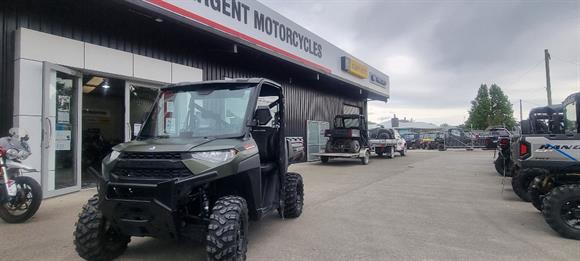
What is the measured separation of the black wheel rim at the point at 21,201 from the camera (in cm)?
571

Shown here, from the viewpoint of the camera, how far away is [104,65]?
28.9 ft

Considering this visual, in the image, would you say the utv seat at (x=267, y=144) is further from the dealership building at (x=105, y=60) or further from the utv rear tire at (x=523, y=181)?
the utv rear tire at (x=523, y=181)

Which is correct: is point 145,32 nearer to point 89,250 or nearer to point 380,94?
point 89,250

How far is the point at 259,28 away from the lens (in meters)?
13.6

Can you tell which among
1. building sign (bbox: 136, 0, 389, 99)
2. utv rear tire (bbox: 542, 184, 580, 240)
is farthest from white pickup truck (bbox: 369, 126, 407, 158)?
utv rear tire (bbox: 542, 184, 580, 240)

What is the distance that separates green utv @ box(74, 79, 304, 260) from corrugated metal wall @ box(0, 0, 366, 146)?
4.60 metres

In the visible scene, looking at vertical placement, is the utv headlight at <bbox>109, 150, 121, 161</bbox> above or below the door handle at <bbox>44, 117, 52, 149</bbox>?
below

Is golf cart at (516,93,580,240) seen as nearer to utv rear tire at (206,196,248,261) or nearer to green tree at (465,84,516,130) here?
utv rear tire at (206,196,248,261)

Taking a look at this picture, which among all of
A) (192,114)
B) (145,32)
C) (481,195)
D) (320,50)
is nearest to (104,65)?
(145,32)

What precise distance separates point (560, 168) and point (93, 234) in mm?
6411

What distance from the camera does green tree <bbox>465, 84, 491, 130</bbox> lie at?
68375 millimetres

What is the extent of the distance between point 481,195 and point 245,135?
263 inches

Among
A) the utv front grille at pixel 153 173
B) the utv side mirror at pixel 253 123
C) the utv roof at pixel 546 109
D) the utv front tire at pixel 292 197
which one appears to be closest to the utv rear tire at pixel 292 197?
the utv front tire at pixel 292 197

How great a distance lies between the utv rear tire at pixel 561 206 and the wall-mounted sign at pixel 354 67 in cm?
1577
